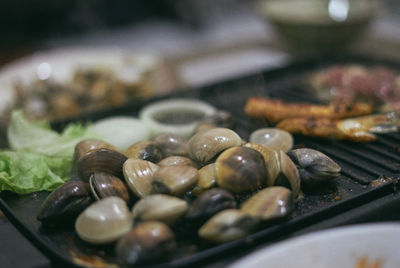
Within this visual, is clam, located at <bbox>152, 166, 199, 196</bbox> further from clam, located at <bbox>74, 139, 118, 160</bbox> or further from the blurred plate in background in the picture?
the blurred plate in background

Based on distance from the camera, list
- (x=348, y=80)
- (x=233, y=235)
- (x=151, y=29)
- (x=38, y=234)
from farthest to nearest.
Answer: (x=151, y=29), (x=348, y=80), (x=38, y=234), (x=233, y=235)

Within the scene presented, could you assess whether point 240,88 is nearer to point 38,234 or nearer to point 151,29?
point 38,234

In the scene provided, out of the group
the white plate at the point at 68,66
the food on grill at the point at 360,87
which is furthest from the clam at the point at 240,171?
the white plate at the point at 68,66

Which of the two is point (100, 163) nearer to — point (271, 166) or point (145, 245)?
point (145, 245)

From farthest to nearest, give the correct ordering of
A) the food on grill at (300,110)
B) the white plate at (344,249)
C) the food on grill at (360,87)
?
the food on grill at (360,87) < the food on grill at (300,110) < the white plate at (344,249)

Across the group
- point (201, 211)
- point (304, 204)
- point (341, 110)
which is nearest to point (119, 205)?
point (201, 211)

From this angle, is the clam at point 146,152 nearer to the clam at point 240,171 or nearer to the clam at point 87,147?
the clam at point 87,147

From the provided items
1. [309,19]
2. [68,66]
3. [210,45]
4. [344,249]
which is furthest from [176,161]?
[210,45]
